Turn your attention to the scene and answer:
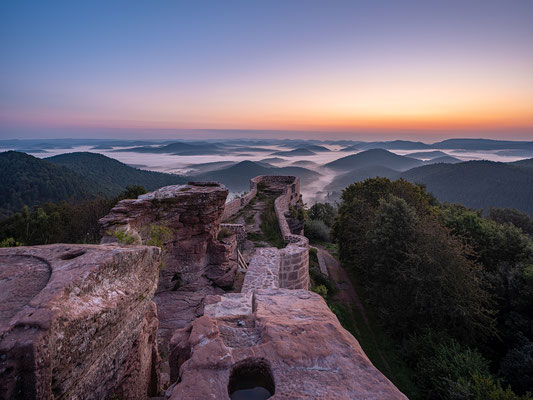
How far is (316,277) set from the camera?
14.7 metres

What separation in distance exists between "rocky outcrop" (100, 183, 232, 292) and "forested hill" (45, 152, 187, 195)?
203ft

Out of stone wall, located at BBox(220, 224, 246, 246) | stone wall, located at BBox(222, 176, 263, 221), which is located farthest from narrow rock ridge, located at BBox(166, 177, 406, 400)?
stone wall, located at BBox(222, 176, 263, 221)

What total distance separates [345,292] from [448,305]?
560cm

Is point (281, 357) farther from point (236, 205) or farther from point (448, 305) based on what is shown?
point (236, 205)

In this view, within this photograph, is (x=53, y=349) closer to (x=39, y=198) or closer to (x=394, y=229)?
(x=394, y=229)

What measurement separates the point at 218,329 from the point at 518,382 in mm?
10681

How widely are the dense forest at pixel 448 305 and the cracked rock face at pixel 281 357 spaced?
697 cm

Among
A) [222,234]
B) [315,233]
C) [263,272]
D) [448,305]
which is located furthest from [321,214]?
[263,272]

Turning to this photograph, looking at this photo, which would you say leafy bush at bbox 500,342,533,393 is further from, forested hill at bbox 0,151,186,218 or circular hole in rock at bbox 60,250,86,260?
forested hill at bbox 0,151,186,218

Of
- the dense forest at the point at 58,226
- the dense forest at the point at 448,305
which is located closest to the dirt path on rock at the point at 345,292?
the dense forest at the point at 448,305

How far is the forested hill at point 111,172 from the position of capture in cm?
7000

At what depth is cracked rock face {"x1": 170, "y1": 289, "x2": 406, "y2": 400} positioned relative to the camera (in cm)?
242

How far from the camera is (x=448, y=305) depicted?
34.0 ft

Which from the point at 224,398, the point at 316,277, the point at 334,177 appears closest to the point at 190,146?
the point at 334,177
